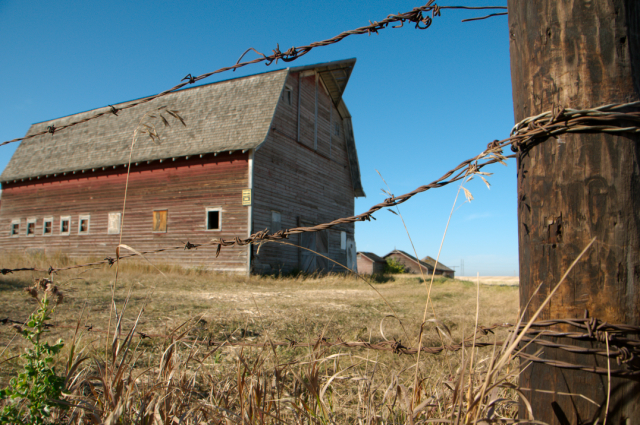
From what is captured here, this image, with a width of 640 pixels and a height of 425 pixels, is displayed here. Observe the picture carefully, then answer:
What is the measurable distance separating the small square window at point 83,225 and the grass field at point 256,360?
29.5 ft

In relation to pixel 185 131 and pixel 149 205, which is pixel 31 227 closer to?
pixel 149 205

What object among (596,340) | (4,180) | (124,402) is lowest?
(124,402)

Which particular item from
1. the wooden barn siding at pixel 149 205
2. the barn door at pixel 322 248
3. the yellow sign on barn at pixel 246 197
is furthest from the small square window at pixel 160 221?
the barn door at pixel 322 248

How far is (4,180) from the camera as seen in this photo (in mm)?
20516

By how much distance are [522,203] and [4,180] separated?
25029 millimetres

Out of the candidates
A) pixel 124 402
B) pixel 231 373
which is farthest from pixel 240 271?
pixel 124 402

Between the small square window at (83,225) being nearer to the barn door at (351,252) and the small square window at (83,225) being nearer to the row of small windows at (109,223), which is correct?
the row of small windows at (109,223)

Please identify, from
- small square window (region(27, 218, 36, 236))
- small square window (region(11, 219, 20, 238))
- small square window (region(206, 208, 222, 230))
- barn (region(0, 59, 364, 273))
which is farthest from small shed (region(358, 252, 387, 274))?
small square window (region(11, 219, 20, 238))

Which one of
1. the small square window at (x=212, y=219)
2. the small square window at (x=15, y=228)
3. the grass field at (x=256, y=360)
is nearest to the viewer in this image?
the grass field at (x=256, y=360)

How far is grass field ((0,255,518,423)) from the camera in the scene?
1.73m

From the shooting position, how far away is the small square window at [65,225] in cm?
1852

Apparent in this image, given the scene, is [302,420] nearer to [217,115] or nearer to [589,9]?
[589,9]

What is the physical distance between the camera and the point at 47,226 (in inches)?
757

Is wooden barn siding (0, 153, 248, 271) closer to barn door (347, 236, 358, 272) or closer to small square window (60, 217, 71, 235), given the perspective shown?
small square window (60, 217, 71, 235)
